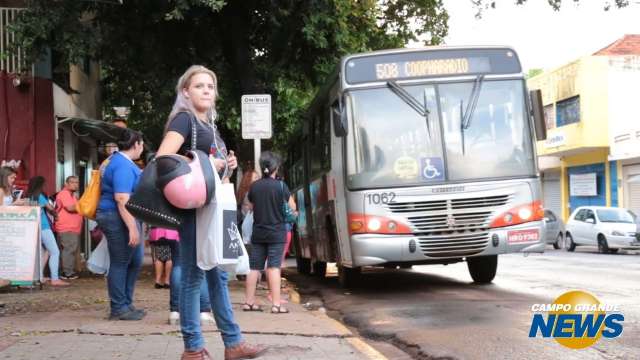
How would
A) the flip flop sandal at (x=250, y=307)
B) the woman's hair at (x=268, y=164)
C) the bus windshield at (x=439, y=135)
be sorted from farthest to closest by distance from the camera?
the bus windshield at (x=439, y=135), the woman's hair at (x=268, y=164), the flip flop sandal at (x=250, y=307)

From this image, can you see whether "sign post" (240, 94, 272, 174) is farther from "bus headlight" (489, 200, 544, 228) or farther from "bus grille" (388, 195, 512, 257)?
"bus headlight" (489, 200, 544, 228)

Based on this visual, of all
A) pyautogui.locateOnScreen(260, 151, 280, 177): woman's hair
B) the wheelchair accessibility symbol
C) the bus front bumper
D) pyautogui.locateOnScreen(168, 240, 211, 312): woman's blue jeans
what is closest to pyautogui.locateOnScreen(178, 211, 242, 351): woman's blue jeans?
pyautogui.locateOnScreen(168, 240, 211, 312): woman's blue jeans

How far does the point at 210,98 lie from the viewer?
523 cm

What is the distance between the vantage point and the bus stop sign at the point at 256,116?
1157 centimetres

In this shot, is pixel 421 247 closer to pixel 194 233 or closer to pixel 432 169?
pixel 432 169

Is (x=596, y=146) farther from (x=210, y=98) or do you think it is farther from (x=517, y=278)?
(x=210, y=98)

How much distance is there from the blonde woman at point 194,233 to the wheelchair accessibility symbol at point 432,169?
5523mm

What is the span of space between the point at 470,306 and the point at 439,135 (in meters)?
2.54

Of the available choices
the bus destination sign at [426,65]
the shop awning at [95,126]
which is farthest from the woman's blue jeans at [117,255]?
the shop awning at [95,126]

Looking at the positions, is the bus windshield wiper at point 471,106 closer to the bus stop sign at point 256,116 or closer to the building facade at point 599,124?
the bus stop sign at point 256,116

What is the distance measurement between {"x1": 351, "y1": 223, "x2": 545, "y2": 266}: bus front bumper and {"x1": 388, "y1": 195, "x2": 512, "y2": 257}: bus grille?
0.04ft

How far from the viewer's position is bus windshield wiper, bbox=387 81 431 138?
35.8 ft

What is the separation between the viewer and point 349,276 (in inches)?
491

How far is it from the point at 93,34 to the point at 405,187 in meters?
5.49
